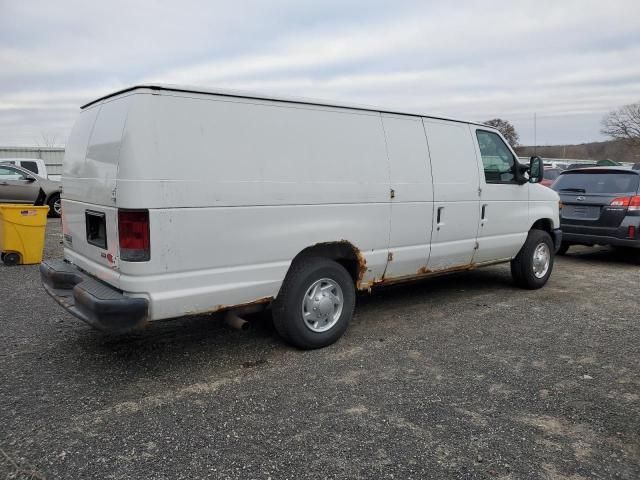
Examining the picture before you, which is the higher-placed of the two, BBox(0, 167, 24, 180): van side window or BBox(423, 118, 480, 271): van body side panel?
BBox(0, 167, 24, 180): van side window

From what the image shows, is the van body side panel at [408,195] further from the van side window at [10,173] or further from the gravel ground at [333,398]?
the van side window at [10,173]

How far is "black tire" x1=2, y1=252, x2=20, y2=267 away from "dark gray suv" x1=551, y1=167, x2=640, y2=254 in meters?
8.85

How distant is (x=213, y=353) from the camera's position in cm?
449

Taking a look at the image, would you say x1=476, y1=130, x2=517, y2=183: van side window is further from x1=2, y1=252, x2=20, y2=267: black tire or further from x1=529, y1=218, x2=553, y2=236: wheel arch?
x1=2, y1=252, x2=20, y2=267: black tire

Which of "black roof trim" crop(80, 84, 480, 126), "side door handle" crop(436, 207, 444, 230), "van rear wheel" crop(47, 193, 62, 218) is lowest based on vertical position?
"side door handle" crop(436, 207, 444, 230)

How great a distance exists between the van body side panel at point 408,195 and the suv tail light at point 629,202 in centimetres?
503

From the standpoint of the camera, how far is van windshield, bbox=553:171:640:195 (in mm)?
8836

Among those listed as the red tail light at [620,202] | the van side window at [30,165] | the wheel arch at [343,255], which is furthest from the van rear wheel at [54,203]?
the red tail light at [620,202]

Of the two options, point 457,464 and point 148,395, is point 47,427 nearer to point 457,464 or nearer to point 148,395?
point 148,395

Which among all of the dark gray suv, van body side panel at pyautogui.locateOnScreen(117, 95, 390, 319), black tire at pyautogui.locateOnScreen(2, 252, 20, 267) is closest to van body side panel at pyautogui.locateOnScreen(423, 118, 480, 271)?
van body side panel at pyautogui.locateOnScreen(117, 95, 390, 319)

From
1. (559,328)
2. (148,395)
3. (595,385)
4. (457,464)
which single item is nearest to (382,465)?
(457,464)

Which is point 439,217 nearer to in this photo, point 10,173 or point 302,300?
point 302,300

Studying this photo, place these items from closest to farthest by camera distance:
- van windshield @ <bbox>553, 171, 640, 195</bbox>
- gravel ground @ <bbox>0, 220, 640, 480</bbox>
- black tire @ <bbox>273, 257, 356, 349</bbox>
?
gravel ground @ <bbox>0, 220, 640, 480</bbox> < black tire @ <bbox>273, 257, 356, 349</bbox> < van windshield @ <bbox>553, 171, 640, 195</bbox>

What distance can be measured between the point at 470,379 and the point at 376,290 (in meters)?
2.94
